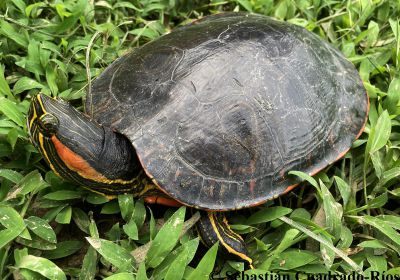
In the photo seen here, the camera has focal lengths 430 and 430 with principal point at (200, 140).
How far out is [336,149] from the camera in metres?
3.07

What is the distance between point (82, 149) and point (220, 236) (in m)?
1.01

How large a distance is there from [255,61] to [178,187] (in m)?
0.99

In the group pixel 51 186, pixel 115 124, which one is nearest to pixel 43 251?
pixel 51 186

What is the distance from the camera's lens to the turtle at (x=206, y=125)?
257 cm

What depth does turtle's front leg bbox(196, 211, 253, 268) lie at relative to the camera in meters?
2.68

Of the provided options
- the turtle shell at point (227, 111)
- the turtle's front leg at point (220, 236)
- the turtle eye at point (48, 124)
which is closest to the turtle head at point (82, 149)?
the turtle eye at point (48, 124)

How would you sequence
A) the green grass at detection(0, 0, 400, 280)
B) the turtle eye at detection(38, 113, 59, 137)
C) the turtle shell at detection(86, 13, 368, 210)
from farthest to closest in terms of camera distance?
the turtle shell at detection(86, 13, 368, 210) < the green grass at detection(0, 0, 400, 280) < the turtle eye at detection(38, 113, 59, 137)

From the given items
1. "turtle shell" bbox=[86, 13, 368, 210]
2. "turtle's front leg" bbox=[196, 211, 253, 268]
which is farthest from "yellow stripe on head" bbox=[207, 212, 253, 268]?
"turtle shell" bbox=[86, 13, 368, 210]

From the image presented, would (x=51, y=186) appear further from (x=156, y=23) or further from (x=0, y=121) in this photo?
(x=156, y=23)

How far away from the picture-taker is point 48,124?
7.43 ft

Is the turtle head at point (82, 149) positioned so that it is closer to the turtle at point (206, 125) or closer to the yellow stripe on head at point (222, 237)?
the turtle at point (206, 125)

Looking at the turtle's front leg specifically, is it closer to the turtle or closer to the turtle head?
the turtle

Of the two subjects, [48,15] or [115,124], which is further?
[48,15]

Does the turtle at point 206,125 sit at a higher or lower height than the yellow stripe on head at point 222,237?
higher
